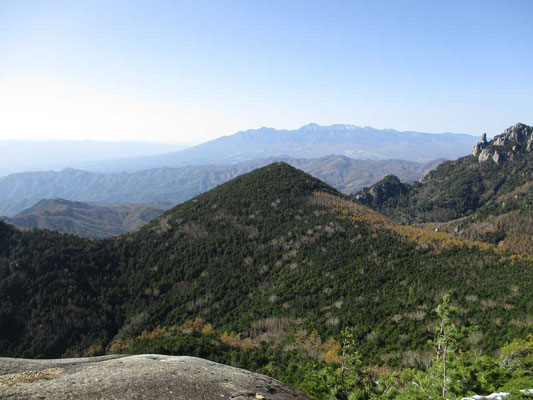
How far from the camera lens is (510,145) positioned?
17725 cm

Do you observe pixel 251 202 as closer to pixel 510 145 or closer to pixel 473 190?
pixel 473 190

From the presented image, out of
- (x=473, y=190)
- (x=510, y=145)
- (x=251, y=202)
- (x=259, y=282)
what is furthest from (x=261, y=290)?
(x=510, y=145)

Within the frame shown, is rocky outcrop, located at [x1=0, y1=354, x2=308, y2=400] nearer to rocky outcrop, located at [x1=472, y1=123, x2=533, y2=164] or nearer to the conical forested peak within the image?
the conical forested peak

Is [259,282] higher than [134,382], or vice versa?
[134,382]

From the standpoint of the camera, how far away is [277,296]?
2552 inches

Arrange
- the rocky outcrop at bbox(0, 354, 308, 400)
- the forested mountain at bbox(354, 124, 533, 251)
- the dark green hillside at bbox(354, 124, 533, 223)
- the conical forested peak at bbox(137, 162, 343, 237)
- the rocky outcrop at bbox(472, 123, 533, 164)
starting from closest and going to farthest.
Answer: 1. the rocky outcrop at bbox(0, 354, 308, 400)
2. the conical forested peak at bbox(137, 162, 343, 237)
3. the forested mountain at bbox(354, 124, 533, 251)
4. the dark green hillside at bbox(354, 124, 533, 223)
5. the rocky outcrop at bbox(472, 123, 533, 164)

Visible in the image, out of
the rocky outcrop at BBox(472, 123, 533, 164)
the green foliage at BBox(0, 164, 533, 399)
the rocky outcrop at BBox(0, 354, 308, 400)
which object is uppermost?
the rocky outcrop at BBox(472, 123, 533, 164)

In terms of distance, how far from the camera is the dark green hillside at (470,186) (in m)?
160

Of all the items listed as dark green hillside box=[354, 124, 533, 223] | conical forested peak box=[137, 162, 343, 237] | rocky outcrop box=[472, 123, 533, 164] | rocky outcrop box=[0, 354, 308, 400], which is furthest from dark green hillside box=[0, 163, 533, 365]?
rocky outcrop box=[472, 123, 533, 164]

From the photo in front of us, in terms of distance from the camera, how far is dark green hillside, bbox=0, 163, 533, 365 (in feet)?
158

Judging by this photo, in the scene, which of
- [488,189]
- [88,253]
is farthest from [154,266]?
[488,189]

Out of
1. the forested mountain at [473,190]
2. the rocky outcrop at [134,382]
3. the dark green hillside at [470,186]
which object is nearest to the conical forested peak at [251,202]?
the forested mountain at [473,190]

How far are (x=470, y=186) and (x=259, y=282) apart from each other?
15981 cm

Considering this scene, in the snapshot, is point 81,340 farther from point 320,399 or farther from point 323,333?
point 320,399
